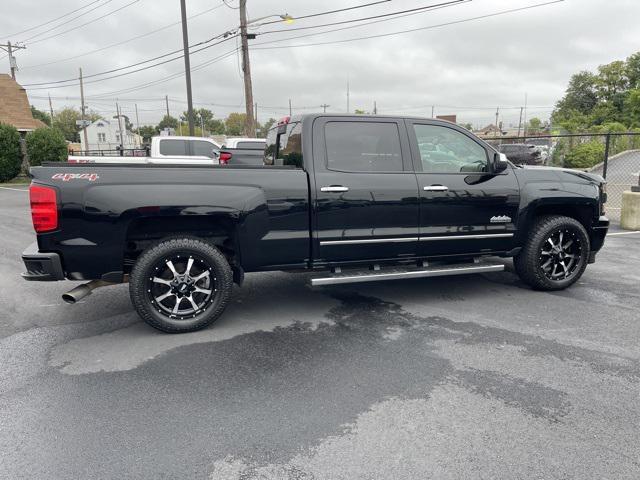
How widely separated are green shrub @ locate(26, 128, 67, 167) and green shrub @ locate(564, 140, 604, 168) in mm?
27421

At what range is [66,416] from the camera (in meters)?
3.04

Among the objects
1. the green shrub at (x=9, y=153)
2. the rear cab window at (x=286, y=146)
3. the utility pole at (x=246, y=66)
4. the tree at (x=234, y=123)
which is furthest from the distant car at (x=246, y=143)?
the tree at (x=234, y=123)

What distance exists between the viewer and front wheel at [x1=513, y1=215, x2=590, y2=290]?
5385mm

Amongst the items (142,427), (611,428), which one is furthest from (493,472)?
(142,427)

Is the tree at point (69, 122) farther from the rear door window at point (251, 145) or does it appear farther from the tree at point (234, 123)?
the rear door window at point (251, 145)

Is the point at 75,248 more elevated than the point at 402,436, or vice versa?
the point at 75,248

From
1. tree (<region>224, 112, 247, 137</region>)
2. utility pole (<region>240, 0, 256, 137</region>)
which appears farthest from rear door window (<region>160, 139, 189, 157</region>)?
tree (<region>224, 112, 247, 137</region>)

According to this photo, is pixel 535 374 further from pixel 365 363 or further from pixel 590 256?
pixel 590 256

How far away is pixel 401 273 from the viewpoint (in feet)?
15.9

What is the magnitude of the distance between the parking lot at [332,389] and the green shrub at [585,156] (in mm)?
19531

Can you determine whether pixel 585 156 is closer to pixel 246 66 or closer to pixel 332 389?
pixel 246 66

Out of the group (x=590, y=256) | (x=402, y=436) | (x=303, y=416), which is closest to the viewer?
(x=402, y=436)

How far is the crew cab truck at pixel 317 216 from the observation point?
4.02 meters

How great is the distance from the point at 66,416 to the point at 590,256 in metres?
5.64
